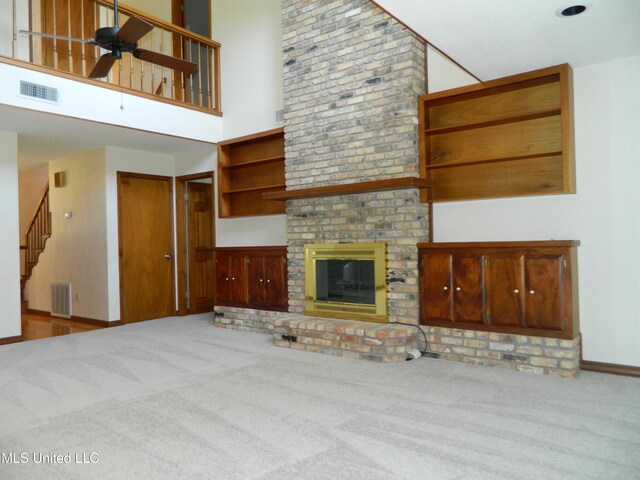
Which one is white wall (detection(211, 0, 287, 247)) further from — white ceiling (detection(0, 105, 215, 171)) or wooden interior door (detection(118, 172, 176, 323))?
wooden interior door (detection(118, 172, 176, 323))

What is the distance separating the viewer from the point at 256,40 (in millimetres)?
6422

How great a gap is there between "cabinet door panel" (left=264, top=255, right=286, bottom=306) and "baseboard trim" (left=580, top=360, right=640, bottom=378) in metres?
3.17

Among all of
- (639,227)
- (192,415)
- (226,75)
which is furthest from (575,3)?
(226,75)

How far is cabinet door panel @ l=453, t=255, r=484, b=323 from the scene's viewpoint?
4203 millimetres

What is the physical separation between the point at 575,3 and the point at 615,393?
254 cm

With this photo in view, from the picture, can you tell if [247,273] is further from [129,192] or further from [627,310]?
[627,310]

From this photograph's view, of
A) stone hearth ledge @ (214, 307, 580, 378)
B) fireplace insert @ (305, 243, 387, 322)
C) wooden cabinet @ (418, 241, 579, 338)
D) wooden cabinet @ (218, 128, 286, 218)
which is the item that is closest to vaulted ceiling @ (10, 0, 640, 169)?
wooden cabinet @ (418, 241, 579, 338)

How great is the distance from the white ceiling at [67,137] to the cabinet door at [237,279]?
1.72 m

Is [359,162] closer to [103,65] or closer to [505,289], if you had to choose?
[505,289]

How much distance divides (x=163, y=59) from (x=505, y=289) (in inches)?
139

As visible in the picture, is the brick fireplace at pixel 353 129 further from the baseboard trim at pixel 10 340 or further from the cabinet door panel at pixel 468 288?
the baseboard trim at pixel 10 340

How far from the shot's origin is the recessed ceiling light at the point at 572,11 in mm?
2959

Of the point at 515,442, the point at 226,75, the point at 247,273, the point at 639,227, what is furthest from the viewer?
the point at 226,75

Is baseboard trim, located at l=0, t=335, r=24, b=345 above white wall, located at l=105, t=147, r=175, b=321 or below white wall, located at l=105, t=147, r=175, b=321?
below
